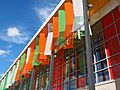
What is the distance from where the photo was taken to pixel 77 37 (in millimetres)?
9398

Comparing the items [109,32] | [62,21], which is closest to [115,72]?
[109,32]

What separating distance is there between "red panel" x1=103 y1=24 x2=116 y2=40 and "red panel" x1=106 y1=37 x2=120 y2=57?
0.29 meters

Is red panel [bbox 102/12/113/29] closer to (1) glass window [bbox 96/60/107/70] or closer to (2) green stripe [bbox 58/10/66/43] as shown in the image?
(1) glass window [bbox 96/60/107/70]

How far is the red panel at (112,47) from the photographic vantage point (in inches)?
321

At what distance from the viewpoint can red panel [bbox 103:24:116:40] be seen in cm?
866

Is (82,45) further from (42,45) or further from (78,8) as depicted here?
(42,45)

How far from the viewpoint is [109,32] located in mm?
8953

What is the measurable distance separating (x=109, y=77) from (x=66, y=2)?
5.37m

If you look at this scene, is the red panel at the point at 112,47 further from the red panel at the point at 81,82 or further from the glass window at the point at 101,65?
the red panel at the point at 81,82

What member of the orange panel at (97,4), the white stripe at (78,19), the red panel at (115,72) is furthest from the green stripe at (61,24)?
the red panel at (115,72)

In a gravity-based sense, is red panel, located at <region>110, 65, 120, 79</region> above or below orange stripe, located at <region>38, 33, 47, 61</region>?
below

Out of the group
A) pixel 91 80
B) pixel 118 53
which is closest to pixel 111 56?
pixel 118 53

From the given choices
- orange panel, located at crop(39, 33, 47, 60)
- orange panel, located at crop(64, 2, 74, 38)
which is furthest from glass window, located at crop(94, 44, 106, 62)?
orange panel, located at crop(39, 33, 47, 60)

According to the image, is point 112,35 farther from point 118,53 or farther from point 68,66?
point 68,66
